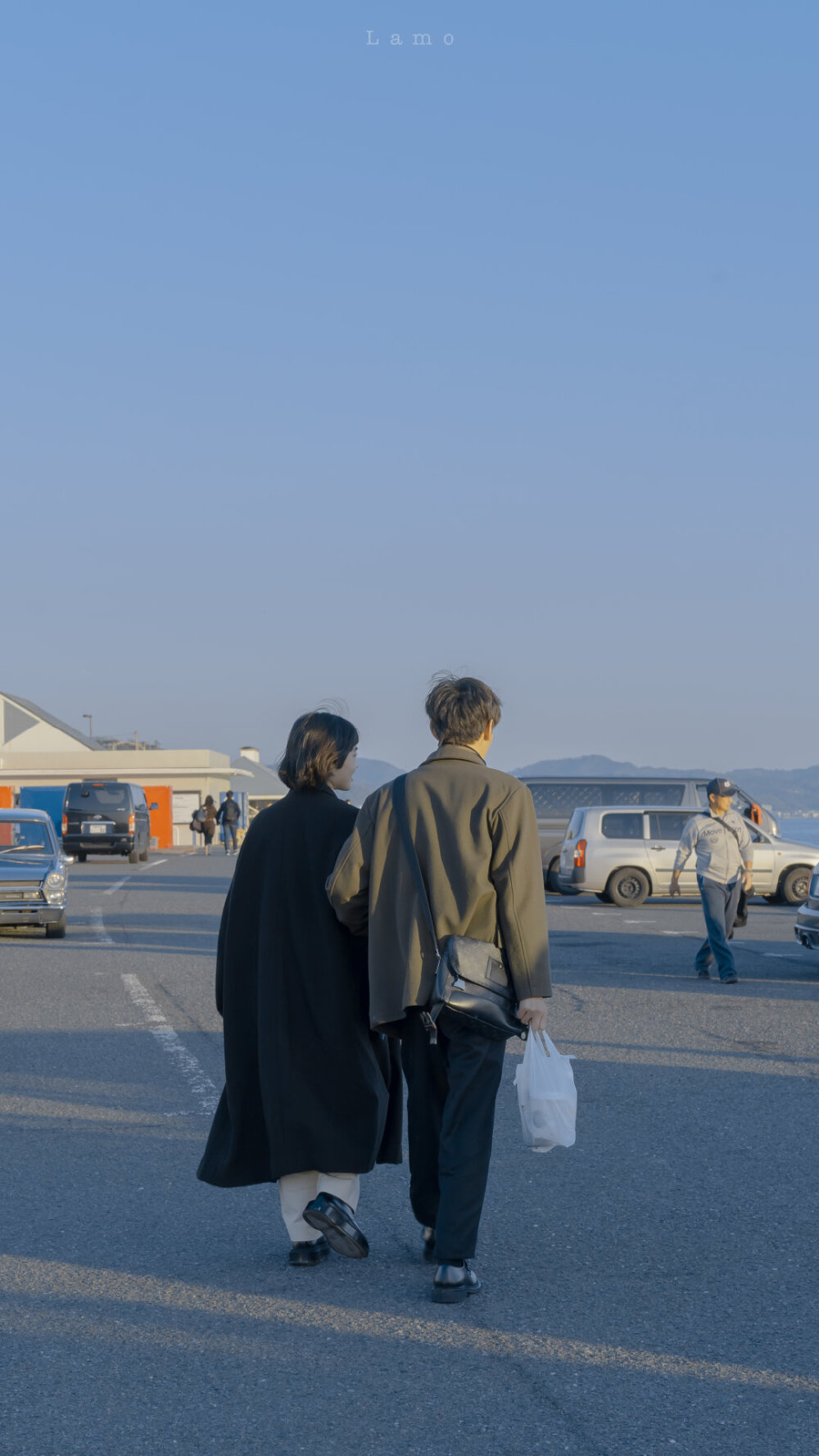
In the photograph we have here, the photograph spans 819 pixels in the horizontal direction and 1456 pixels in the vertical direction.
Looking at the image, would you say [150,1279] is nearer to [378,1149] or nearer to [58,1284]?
[58,1284]

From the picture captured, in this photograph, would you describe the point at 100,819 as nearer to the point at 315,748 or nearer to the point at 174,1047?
the point at 174,1047

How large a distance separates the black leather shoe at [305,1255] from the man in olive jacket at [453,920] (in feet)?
1.51

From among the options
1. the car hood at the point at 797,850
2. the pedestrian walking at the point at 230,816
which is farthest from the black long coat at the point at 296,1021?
the pedestrian walking at the point at 230,816

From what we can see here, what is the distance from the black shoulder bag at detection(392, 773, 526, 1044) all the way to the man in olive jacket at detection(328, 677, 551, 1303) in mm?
24

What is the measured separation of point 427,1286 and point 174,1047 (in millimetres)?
4955

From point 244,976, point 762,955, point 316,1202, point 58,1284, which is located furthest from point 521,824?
point 762,955

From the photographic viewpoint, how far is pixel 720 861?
41.9ft

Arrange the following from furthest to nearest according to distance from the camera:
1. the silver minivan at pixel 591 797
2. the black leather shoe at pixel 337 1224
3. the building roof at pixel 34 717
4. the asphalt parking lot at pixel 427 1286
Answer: the building roof at pixel 34 717 < the silver minivan at pixel 591 797 < the black leather shoe at pixel 337 1224 < the asphalt parking lot at pixel 427 1286

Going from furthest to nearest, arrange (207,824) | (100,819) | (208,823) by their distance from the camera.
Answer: (207,824) < (208,823) < (100,819)

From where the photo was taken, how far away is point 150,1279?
473 centimetres

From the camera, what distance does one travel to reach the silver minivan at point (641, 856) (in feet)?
75.0

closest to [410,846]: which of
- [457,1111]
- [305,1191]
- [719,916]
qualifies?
[457,1111]

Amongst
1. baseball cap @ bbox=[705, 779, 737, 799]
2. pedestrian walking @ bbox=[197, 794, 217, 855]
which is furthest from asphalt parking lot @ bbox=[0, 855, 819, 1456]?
pedestrian walking @ bbox=[197, 794, 217, 855]

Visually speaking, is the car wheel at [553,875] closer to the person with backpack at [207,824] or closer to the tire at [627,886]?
the tire at [627,886]
